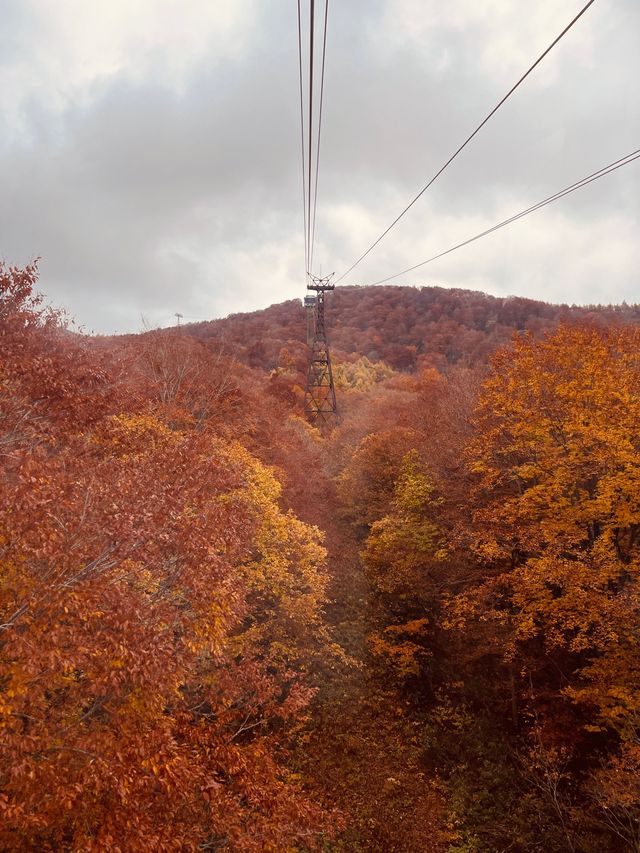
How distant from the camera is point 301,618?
1452cm

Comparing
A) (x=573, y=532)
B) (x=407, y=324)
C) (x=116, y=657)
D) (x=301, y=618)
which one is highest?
(x=407, y=324)

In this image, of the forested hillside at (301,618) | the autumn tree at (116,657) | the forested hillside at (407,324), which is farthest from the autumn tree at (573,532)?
the forested hillside at (407,324)

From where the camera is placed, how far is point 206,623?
305 inches

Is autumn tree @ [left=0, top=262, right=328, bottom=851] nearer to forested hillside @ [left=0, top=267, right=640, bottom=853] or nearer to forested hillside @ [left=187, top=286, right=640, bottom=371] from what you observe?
forested hillside @ [left=0, top=267, right=640, bottom=853]

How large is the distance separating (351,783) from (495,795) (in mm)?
3961

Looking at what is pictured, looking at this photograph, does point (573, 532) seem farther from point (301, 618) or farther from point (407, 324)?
point (407, 324)

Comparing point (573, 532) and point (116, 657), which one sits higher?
point (116, 657)

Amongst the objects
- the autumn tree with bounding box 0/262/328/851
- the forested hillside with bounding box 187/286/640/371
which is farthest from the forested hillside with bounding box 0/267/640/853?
the forested hillside with bounding box 187/286/640/371

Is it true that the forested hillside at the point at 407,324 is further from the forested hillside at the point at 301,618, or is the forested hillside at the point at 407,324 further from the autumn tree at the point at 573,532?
the autumn tree at the point at 573,532

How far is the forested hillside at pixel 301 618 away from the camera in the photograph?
21.6ft

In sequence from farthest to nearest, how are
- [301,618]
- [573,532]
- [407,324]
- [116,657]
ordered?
[407,324] < [301,618] < [573,532] < [116,657]

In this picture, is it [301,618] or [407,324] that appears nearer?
Result: [301,618]

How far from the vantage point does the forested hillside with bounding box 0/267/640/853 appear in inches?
259

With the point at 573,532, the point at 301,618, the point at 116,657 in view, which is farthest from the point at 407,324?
the point at 116,657
